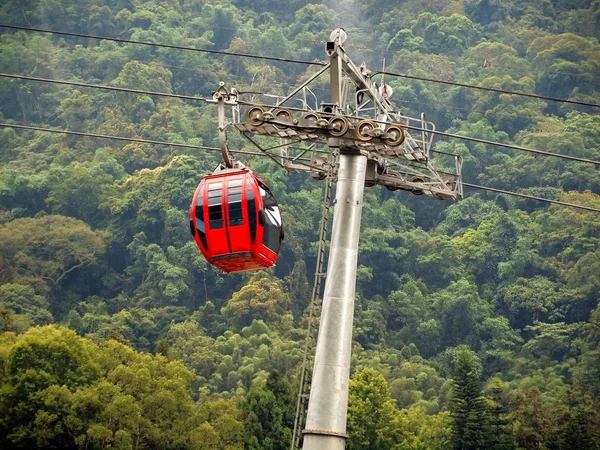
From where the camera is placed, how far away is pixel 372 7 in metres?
168

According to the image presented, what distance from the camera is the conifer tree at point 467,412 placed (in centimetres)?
7194

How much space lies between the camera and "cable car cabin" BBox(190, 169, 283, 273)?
26.0 m

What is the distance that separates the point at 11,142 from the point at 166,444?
7163 cm

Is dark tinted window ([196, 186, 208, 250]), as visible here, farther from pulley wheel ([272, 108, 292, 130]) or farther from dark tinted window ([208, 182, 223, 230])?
pulley wheel ([272, 108, 292, 130])

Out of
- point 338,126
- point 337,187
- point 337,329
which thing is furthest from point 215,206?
point 337,329

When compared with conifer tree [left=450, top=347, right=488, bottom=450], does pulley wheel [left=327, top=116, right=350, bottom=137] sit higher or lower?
lower

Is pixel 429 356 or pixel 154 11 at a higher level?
pixel 154 11

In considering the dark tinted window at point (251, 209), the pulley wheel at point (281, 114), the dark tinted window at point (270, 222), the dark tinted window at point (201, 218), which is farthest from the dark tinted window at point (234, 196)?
the pulley wheel at point (281, 114)

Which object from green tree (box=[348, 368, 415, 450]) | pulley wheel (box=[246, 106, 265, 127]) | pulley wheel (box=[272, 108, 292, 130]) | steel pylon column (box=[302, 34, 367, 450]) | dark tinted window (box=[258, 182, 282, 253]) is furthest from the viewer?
green tree (box=[348, 368, 415, 450])

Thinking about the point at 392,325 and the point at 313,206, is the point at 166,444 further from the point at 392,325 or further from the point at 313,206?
the point at 313,206

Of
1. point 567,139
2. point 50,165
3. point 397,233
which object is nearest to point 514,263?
point 397,233

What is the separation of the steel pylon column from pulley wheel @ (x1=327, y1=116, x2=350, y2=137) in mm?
→ 778

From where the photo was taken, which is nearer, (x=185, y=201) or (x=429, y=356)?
(x=429, y=356)

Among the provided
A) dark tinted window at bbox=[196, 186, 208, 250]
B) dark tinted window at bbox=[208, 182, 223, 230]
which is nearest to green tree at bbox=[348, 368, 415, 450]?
dark tinted window at bbox=[196, 186, 208, 250]
